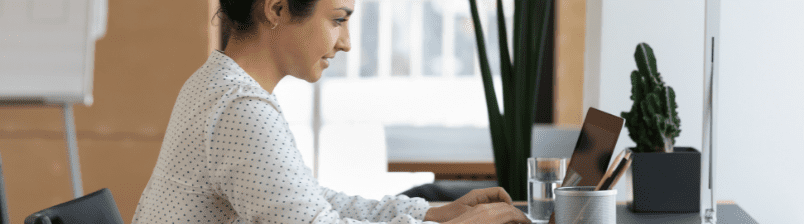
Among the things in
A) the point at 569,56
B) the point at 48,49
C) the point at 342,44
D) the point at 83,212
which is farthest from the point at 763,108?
the point at 48,49

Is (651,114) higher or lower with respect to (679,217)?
higher

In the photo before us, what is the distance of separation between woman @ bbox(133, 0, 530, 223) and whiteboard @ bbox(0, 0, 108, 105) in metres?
1.61

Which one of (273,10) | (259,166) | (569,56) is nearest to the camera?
(259,166)

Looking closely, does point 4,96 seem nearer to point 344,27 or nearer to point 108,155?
point 108,155

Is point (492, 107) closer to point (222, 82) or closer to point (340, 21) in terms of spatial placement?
point (340, 21)

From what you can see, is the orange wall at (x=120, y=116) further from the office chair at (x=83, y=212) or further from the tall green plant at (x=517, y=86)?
the office chair at (x=83, y=212)

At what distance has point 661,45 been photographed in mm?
1691

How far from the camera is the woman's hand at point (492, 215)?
0.87 metres

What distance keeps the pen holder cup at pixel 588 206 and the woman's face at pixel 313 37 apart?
1.32 ft

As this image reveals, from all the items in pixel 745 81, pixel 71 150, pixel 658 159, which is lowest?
pixel 71 150

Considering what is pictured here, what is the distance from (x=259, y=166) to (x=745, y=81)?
1.42 meters

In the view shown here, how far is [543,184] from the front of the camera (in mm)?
995

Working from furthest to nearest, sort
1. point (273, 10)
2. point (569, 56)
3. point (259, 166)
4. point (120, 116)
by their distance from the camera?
point (569, 56) < point (120, 116) < point (273, 10) < point (259, 166)

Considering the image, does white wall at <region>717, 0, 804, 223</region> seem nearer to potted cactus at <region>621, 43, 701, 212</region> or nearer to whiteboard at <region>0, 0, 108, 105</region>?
potted cactus at <region>621, 43, 701, 212</region>
